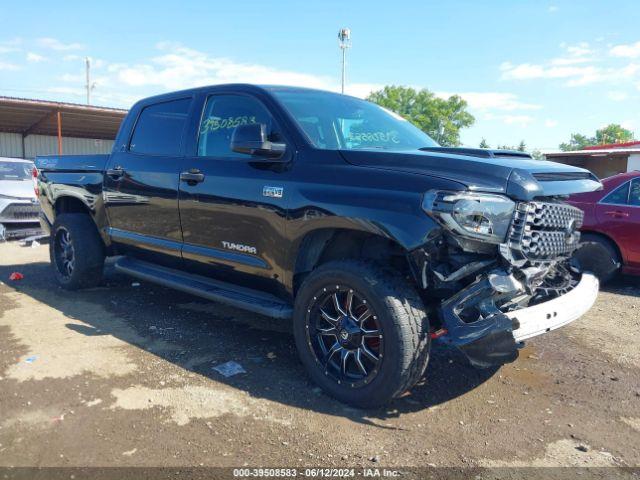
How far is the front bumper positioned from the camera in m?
2.76

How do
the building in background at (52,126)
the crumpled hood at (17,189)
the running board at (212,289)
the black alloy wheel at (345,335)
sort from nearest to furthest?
the black alloy wheel at (345,335)
the running board at (212,289)
the crumpled hood at (17,189)
the building in background at (52,126)

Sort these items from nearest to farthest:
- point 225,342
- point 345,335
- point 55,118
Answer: point 345,335 → point 225,342 → point 55,118

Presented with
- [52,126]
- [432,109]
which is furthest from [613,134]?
[52,126]

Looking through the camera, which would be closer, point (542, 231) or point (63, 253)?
point (542, 231)

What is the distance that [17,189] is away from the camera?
10078mm

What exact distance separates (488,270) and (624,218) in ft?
14.2

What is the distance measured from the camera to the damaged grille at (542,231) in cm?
297

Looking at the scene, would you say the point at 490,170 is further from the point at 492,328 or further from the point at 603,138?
the point at 603,138

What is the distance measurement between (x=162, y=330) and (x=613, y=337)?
398 cm

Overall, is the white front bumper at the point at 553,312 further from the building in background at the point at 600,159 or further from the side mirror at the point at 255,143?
the building in background at the point at 600,159

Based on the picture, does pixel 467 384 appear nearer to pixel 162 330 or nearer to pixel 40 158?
pixel 162 330

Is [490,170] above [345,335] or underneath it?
above

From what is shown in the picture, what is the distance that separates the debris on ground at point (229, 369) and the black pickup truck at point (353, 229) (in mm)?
444

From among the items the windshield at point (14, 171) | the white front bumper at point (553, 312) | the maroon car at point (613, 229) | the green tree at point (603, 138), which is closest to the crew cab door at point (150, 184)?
the white front bumper at point (553, 312)
